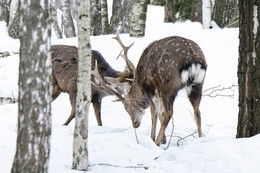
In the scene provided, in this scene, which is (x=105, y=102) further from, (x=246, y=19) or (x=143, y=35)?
(x=246, y=19)

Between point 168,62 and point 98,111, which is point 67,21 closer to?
point 98,111

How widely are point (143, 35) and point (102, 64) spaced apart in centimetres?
402

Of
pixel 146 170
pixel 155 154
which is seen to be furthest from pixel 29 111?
pixel 155 154

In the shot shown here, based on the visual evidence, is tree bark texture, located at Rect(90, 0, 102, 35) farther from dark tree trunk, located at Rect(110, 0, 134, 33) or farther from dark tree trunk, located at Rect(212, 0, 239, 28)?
dark tree trunk, located at Rect(212, 0, 239, 28)

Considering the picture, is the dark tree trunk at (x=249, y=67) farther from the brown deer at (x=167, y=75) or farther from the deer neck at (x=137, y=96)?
→ the deer neck at (x=137, y=96)

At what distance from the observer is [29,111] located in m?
3.68

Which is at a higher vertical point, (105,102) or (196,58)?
(196,58)

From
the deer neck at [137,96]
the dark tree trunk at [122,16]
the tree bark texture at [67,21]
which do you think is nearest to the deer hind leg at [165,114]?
the deer neck at [137,96]

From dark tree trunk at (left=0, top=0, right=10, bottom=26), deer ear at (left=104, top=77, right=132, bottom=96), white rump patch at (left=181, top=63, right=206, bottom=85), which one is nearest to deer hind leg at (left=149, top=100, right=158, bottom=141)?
deer ear at (left=104, top=77, right=132, bottom=96)

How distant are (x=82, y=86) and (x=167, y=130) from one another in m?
3.52

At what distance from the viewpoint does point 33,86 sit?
366 centimetres

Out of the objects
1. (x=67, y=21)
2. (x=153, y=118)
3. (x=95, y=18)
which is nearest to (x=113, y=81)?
(x=153, y=118)

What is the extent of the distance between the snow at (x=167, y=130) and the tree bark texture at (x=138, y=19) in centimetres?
22

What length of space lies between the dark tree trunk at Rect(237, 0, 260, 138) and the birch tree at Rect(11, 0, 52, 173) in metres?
2.32
